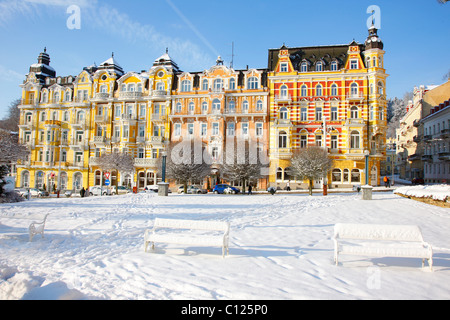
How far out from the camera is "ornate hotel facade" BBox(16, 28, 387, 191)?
37.6 metres

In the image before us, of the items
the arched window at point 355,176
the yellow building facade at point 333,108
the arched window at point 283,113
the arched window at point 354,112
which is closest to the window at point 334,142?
the yellow building facade at point 333,108

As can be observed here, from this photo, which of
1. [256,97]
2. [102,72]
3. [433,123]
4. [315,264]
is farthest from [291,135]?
[315,264]

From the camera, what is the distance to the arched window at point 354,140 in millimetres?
37312

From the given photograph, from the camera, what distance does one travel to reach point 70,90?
153ft

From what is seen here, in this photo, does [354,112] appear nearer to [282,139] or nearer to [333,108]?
[333,108]

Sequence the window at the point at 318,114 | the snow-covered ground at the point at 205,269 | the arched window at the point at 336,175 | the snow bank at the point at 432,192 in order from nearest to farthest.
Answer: the snow-covered ground at the point at 205,269, the snow bank at the point at 432,192, the arched window at the point at 336,175, the window at the point at 318,114

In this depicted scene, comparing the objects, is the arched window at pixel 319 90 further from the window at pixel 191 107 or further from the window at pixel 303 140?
the window at pixel 191 107

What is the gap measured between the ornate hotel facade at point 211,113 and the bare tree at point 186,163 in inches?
241

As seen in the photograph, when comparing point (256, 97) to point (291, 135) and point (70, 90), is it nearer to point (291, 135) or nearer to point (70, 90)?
point (291, 135)

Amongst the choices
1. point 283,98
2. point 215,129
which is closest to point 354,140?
point 283,98

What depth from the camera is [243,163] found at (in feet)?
109

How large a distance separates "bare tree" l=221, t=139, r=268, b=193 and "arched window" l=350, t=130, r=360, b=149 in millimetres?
10673
